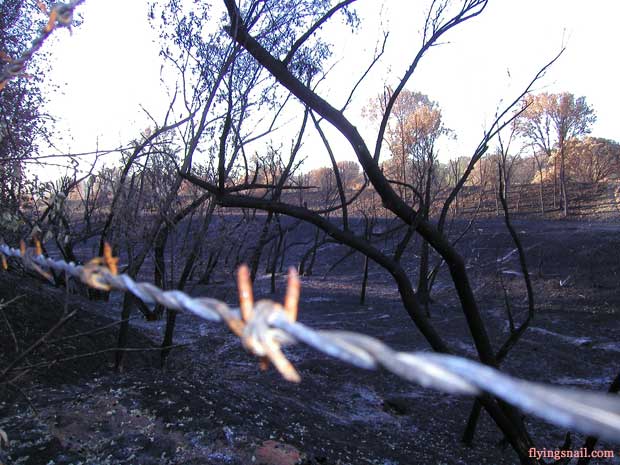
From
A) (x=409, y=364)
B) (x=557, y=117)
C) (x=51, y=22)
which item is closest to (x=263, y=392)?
(x=51, y=22)

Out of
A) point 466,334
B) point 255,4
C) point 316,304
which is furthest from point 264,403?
point 316,304

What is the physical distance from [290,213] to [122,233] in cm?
420

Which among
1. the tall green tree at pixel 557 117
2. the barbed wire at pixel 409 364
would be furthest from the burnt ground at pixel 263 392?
the tall green tree at pixel 557 117

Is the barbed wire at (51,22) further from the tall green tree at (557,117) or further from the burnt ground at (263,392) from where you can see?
the tall green tree at (557,117)

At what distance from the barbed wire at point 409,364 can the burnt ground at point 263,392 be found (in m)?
1.52

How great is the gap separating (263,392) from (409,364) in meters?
5.20

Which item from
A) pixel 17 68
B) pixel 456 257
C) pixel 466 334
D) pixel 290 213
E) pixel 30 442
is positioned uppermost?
pixel 17 68

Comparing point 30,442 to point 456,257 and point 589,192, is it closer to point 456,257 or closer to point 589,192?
point 456,257

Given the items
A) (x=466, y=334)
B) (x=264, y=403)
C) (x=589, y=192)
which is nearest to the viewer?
(x=264, y=403)

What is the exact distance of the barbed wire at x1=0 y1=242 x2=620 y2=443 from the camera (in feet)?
1.51

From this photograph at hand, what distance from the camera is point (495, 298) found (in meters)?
12.7

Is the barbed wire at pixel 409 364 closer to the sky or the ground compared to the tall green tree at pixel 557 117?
closer to the ground

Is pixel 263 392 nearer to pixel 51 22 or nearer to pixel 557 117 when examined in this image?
pixel 51 22

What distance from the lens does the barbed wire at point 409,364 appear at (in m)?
0.46
